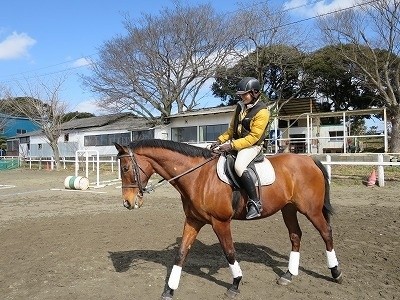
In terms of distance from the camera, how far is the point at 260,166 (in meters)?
4.49

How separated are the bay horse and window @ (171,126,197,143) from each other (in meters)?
24.8

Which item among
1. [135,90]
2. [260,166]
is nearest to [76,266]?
[260,166]

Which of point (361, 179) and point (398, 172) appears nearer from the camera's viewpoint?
point (361, 179)

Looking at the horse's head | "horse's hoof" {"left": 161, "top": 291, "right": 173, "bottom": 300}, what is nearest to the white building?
the horse's head

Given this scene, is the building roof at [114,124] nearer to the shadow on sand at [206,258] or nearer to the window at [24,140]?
the window at [24,140]

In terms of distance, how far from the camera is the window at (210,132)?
2775cm

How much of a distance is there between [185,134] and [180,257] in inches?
1049

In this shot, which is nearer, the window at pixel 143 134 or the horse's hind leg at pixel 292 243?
the horse's hind leg at pixel 292 243

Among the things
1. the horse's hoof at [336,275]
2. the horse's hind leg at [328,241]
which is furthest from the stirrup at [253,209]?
the horse's hoof at [336,275]

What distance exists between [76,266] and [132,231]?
7.12 ft

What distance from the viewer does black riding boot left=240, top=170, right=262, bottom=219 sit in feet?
13.6

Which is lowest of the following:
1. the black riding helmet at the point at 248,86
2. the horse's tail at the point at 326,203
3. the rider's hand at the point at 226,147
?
the horse's tail at the point at 326,203

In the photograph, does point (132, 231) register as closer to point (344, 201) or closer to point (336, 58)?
point (344, 201)

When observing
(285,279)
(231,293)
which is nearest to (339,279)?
(285,279)
